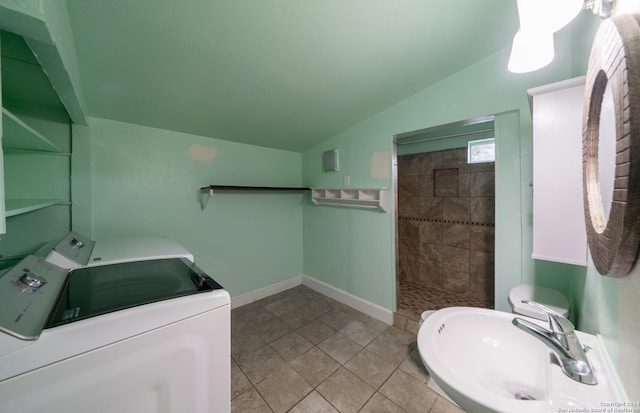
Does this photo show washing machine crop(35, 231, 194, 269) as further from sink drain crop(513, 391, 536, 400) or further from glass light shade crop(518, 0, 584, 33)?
glass light shade crop(518, 0, 584, 33)

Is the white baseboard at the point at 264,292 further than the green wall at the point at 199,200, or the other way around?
the white baseboard at the point at 264,292

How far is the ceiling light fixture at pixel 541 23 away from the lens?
0.67 meters

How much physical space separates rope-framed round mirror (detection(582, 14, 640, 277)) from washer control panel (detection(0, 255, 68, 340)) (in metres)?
1.41

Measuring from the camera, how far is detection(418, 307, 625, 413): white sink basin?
57 cm

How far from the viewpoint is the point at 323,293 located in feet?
9.63

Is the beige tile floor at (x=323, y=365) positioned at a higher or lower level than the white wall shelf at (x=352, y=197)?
lower

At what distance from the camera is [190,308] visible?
Result: 812 mm

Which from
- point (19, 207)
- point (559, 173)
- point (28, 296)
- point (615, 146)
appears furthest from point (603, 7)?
point (19, 207)

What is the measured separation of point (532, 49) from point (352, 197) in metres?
1.85

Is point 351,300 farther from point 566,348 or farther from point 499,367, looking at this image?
point 566,348

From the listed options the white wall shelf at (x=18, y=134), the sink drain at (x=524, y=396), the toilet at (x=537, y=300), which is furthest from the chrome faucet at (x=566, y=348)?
the white wall shelf at (x=18, y=134)

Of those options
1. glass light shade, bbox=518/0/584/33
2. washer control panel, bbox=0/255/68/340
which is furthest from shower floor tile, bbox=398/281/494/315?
washer control panel, bbox=0/255/68/340

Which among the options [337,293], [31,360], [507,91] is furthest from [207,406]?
[507,91]

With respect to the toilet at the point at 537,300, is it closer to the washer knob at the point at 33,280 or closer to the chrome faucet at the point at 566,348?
the chrome faucet at the point at 566,348
